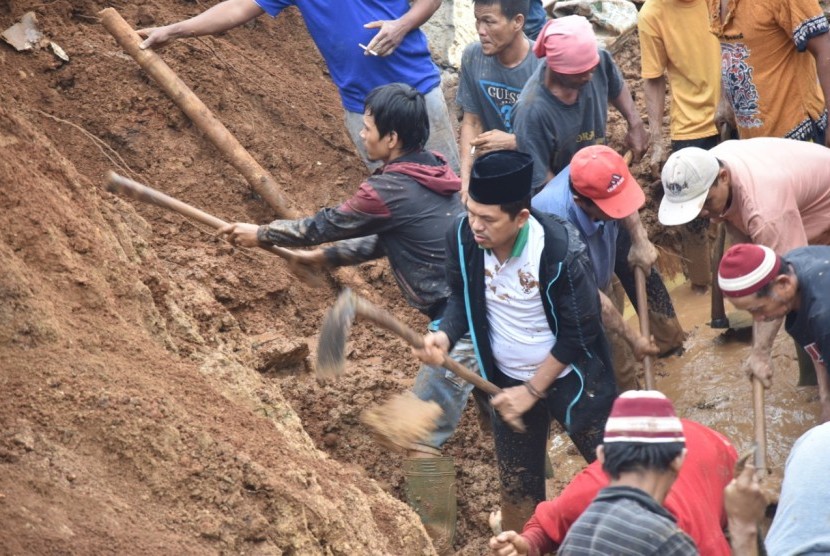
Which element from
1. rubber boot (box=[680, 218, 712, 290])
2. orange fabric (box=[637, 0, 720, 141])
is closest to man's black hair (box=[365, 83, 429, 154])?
orange fabric (box=[637, 0, 720, 141])

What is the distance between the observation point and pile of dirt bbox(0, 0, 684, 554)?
3975 mm

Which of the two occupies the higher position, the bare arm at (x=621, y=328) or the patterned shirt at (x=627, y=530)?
the patterned shirt at (x=627, y=530)

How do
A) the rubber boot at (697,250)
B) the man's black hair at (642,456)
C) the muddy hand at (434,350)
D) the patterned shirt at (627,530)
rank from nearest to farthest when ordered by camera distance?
the patterned shirt at (627,530) < the man's black hair at (642,456) < the muddy hand at (434,350) < the rubber boot at (697,250)

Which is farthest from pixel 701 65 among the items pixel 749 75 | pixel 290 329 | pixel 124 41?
pixel 124 41

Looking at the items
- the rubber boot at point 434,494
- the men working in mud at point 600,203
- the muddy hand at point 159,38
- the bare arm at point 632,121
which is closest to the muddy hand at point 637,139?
the bare arm at point 632,121

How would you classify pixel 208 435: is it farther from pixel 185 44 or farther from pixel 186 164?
pixel 185 44

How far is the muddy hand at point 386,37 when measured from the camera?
6.34 m

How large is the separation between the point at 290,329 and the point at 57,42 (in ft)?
7.94

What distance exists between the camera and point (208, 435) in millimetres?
4242

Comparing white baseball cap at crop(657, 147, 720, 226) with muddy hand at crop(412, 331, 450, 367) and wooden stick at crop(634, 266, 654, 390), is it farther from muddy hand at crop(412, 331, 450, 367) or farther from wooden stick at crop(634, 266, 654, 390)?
muddy hand at crop(412, 331, 450, 367)

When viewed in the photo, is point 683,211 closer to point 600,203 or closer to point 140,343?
point 600,203

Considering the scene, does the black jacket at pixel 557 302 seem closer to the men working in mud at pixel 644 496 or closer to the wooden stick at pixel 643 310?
the wooden stick at pixel 643 310

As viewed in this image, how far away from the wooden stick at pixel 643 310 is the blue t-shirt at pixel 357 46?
1699mm

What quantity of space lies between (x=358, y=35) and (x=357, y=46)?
63mm
